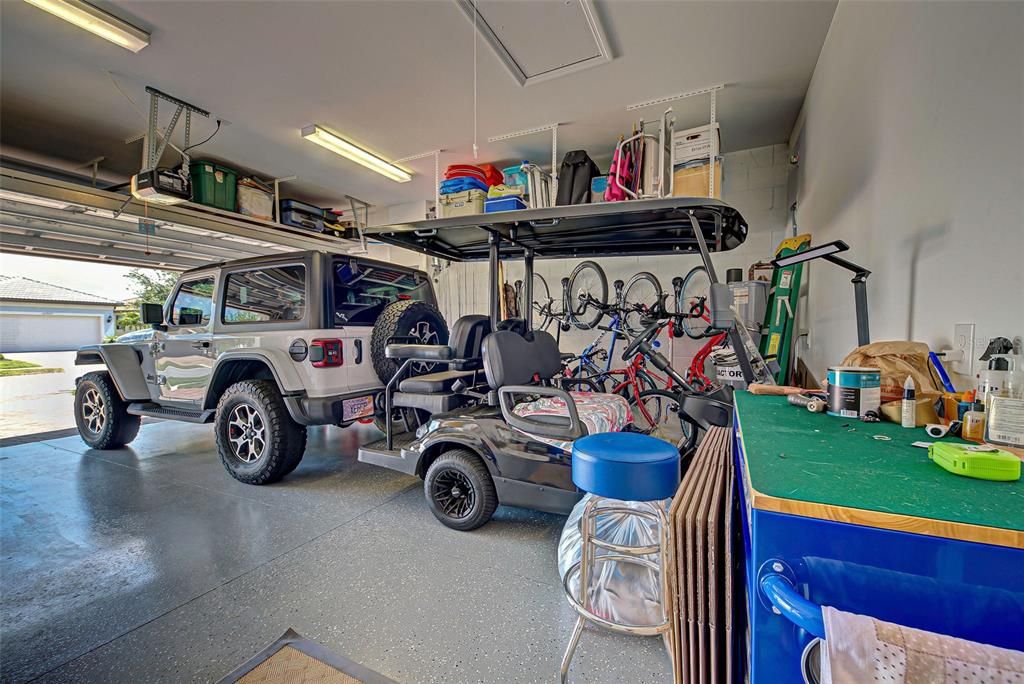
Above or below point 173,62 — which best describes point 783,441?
below

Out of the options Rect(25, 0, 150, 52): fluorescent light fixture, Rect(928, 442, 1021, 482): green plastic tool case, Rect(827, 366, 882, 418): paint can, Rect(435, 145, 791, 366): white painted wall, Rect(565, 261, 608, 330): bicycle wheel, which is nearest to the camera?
Rect(928, 442, 1021, 482): green plastic tool case

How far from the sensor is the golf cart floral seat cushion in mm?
2178

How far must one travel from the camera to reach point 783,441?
96 cm

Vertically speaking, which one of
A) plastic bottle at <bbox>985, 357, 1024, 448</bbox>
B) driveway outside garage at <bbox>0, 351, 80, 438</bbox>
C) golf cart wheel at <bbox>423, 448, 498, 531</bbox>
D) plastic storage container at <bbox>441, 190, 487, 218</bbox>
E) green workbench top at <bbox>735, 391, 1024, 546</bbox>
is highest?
plastic storage container at <bbox>441, 190, 487, 218</bbox>

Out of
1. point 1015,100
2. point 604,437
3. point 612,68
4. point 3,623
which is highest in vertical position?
point 612,68

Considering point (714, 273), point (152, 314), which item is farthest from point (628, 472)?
point (152, 314)

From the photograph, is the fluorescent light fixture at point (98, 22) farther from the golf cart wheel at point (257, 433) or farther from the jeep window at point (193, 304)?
the golf cart wheel at point (257, 433)

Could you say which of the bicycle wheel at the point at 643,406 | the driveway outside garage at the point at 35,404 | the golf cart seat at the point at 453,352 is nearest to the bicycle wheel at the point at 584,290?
the bicycle wheel at the point at 643,406

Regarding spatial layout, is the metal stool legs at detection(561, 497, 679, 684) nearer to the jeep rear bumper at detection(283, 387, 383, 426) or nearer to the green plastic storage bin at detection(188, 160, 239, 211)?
the jeep rear bumper at detection(283, 387, 383, 426)

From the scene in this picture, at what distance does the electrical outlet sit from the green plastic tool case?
77 centimetres

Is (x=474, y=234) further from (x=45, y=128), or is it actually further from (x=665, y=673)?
(x=45, y=128)

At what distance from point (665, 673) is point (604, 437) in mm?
884

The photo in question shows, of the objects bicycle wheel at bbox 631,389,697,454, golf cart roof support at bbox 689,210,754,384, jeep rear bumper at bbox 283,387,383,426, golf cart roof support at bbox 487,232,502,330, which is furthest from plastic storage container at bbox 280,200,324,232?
golf cart roof support at bbox 689,210,754,384

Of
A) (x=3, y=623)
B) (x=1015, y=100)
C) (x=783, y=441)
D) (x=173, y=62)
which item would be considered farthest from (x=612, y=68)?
(x=3, y=623)
